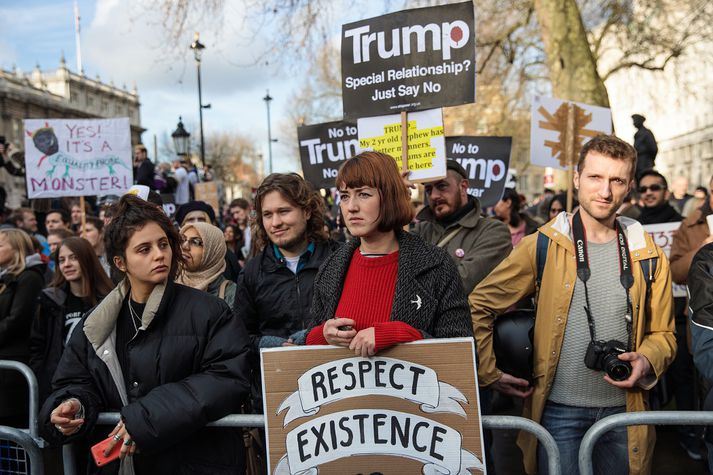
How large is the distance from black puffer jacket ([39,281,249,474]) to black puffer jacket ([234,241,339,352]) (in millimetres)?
736

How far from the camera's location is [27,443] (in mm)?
2775

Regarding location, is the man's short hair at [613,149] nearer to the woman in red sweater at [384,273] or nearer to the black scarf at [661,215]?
the woman in red sweater at [384,273]

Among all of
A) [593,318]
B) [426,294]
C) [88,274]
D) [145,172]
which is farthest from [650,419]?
[145,172]

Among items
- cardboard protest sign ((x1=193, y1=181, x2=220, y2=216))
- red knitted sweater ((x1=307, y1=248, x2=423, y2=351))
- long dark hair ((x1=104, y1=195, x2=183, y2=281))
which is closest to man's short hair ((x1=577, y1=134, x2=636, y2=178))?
red knitted sweater ((x1=307, y1=248, x2=423, y2=351))

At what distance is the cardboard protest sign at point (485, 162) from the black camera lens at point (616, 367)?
352 centimetres

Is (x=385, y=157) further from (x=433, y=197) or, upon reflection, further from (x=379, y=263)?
(x=433, y=197)

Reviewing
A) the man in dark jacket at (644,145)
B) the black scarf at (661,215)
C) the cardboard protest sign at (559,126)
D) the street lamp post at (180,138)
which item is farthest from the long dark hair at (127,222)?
the street lamp post at (180,138)

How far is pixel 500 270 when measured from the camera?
9.68ft

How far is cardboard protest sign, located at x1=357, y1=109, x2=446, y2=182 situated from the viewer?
4512 millimetres

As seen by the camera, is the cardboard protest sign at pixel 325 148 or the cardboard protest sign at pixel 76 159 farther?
the cardboard protest sign at pixel 76 159

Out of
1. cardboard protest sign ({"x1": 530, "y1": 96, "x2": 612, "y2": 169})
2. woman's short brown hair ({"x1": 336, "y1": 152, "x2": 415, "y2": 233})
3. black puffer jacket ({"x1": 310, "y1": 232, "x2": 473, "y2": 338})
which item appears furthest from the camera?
cardboard protest sign ({"x1": 530, "y1": 96, "x2": 612, "y2": 169})

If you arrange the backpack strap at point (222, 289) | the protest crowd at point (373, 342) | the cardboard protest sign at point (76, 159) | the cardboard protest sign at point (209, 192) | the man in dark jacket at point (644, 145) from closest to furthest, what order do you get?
the protest crowd at point (373, 342) < the backpack strap at point (222, 289) < the cardboard protest sign at point (76, 159) < the man in dark jacket at point (644, 145) < the cardboard protest sign at point (209, 192)

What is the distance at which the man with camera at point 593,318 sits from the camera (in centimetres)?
270

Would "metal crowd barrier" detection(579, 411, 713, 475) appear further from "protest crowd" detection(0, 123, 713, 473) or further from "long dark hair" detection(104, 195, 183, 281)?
"long dark hair" detection(104, 195, 183, 281)
